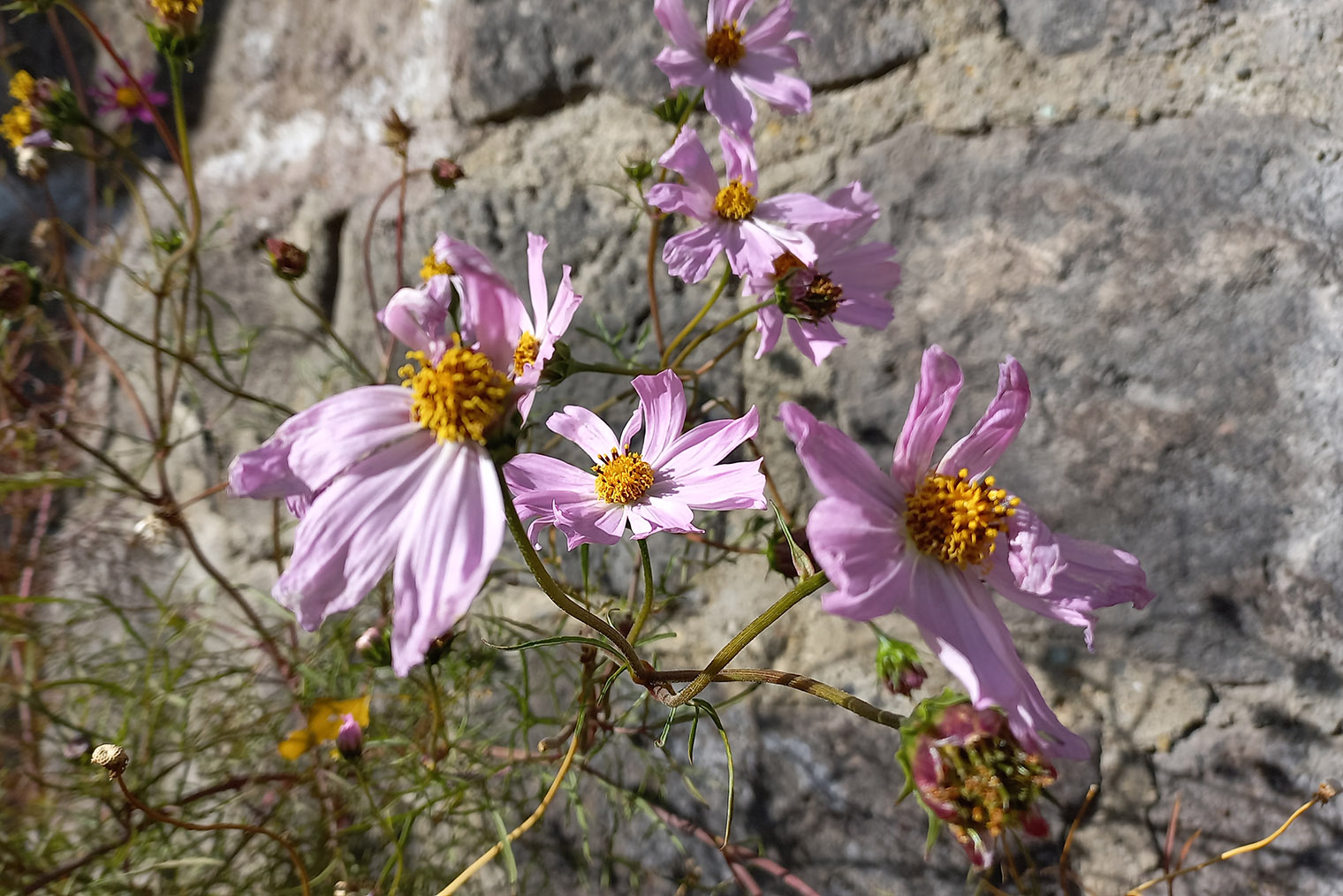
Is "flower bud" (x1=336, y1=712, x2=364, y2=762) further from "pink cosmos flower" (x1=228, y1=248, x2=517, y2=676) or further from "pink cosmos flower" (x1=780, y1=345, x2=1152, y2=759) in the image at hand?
"pink cosmos flower" (x1=780, y1=345, x2=1152, y2=759)

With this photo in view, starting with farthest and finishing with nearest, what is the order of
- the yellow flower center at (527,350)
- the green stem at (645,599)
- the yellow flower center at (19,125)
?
1. the yellow flower center at (19,125)
2. the yellow flower center at (527,350)
3. the green stem at (645,599)

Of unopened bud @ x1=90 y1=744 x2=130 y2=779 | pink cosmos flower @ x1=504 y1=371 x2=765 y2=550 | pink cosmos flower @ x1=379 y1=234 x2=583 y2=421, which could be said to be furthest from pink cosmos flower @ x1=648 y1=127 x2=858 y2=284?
unopened bud @ x1=90 y1=744 x2=130 y2=779

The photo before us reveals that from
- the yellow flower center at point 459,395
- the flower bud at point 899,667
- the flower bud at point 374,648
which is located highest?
the yellow flower center at point 459,395

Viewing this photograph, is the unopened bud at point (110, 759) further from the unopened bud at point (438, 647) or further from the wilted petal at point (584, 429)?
the wilted petal at point (584, 429)

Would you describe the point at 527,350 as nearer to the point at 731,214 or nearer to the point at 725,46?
the point at 731,214

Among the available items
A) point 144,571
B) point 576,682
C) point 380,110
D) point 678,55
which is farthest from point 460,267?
point 144,571

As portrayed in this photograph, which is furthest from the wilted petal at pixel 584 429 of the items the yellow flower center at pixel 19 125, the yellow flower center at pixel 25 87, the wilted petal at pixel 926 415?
the yellow flower center at pixel 19 125

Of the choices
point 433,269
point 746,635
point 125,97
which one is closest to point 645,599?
point 746,635
